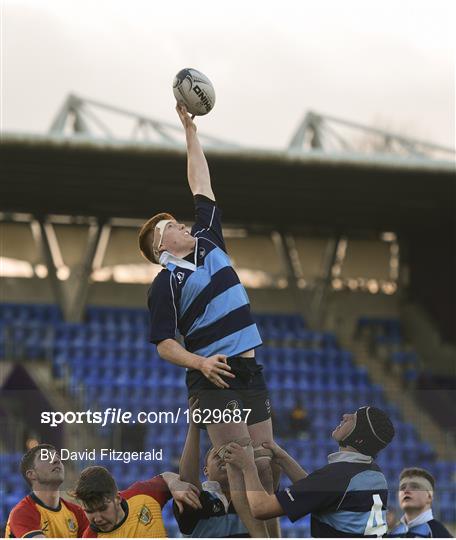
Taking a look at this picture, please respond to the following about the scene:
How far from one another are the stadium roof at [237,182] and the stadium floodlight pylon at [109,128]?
4 cm

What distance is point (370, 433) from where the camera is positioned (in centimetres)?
515

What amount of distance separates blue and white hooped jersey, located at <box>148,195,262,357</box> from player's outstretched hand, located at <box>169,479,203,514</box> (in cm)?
61

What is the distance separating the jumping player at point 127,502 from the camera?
17.2 feet

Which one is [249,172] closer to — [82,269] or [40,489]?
[82,269]

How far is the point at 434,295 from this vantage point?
18641mm

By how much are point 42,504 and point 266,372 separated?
10.6 meters

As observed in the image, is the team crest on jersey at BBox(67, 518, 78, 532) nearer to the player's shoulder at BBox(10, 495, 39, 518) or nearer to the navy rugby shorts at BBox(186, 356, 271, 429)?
the player's shoulder at BBox(10, 495, 39, 518)

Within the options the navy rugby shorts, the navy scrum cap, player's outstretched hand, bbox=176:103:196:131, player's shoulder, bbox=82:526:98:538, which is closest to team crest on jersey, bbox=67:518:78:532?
player's shoulder, bbox=82:526:98:538

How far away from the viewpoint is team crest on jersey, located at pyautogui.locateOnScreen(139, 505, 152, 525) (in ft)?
17.8

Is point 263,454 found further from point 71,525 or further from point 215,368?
point 71,525

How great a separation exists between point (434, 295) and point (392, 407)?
2.94 metres

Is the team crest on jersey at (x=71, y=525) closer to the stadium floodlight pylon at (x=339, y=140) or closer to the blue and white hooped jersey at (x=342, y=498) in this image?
the blue and white hooped jersey at (x=342, y=498)
